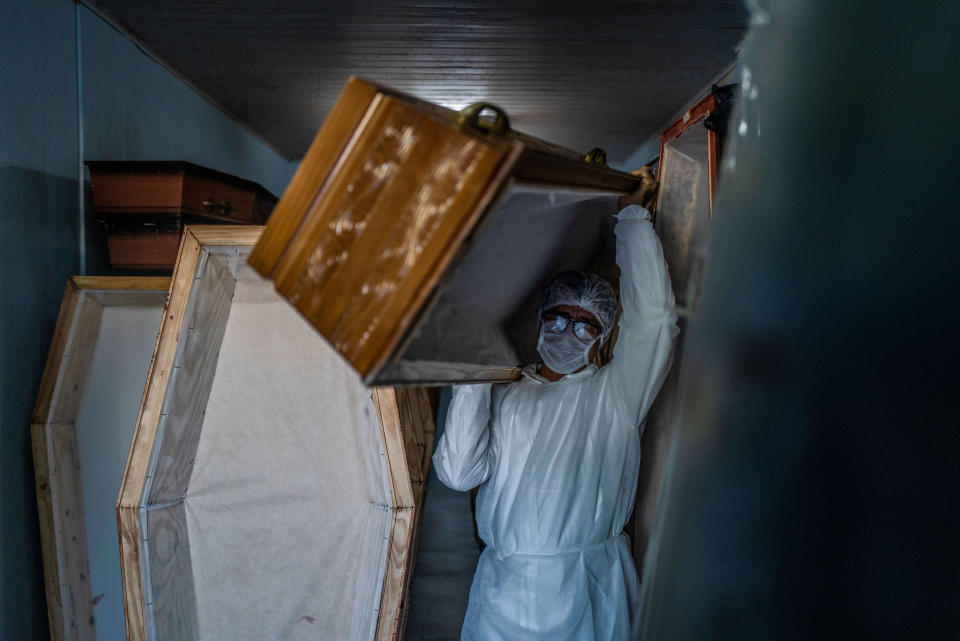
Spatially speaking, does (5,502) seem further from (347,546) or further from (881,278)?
(881,278)

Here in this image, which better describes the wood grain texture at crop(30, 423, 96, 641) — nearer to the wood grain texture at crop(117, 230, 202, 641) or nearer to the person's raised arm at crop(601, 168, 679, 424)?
the wood grain texture at crop(117, 230, 202, 641)

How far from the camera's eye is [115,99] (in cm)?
201

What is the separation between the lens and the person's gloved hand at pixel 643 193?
42.8 inches

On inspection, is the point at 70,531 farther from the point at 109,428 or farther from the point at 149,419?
the point at 149,419

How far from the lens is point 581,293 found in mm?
1236

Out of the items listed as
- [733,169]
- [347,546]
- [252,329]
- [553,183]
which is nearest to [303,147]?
[252,329]

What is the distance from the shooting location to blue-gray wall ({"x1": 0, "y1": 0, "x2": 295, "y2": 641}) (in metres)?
1.46

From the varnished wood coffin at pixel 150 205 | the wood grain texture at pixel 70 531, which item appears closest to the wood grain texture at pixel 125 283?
the varnished wood coffin at pixel 150 205

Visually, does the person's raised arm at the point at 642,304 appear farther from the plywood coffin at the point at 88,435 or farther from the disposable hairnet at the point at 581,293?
the plywood coffin at the point at 88,435

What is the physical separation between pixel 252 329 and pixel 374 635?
0.72 metres

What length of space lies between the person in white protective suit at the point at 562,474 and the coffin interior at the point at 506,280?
0.08 m

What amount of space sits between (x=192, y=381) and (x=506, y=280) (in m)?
0.73

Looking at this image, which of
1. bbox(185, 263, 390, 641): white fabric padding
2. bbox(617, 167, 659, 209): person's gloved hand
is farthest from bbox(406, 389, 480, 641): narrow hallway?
bbox(617, 167, 659, 209): person's gloved hand

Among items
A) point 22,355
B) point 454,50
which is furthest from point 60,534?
point 454,50
